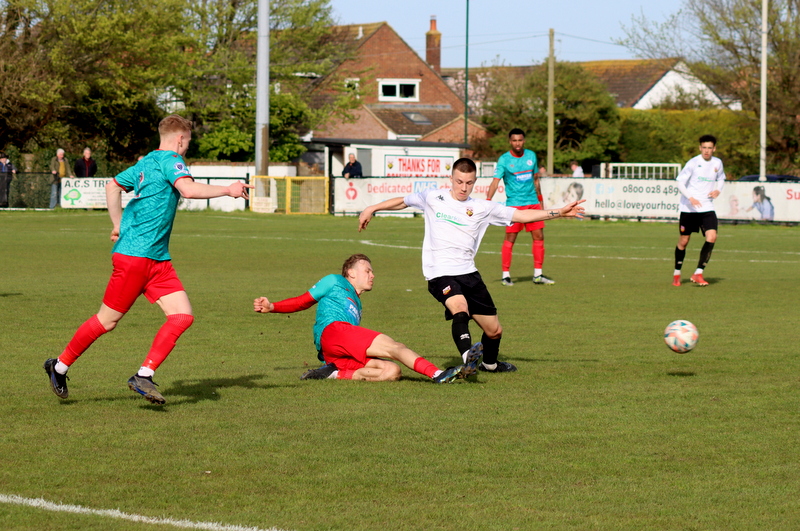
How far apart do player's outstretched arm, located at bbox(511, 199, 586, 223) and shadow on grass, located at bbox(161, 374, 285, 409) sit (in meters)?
2.29

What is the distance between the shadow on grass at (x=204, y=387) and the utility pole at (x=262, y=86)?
98.7 feet

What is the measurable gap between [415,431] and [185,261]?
13.6 metres

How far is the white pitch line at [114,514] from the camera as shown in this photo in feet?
14.6

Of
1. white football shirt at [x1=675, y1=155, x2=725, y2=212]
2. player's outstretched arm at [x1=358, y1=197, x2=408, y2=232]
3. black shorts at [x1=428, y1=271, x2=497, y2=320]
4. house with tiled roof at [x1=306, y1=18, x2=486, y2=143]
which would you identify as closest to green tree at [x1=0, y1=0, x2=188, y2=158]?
house with tiled roof at [x1=306, y1=18, x2=486, y2=143]

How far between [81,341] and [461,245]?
3.07 metres

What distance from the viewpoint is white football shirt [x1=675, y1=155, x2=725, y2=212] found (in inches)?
622

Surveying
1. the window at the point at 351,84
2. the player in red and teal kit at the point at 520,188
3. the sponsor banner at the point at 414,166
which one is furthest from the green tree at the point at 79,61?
the player in red and teal kit at the point at 520,188

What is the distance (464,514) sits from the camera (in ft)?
15.4

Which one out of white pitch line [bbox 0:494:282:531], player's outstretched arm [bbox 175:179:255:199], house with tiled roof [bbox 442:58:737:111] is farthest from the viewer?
house with tiled roof [bbox 442:58:737:111]

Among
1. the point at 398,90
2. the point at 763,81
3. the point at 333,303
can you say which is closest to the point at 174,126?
the point at 333,303

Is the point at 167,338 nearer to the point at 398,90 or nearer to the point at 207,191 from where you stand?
the point at 207,191

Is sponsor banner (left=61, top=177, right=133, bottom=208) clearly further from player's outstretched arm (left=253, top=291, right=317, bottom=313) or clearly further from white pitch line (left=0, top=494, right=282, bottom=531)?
white pitch line (left=0, top=494, right=282, bottom=531)

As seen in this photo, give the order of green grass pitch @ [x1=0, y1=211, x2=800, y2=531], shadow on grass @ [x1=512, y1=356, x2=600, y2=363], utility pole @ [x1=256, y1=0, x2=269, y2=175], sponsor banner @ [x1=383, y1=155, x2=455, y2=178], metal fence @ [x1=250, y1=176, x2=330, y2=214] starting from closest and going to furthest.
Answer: green grass pitch @ [x1=0, y1=211, x2=800, y2=531] < shadow on grass @ [x1=512, y1=356, x2=600, y2=363] < utility pole @ [x1=256, y1=0, x2=269, y2=175] < metal fence @ [x1=250, y1=176, x2=330, y2=214] < sponsor banner @ [x1=383, y1=155, x2=455, y2=178]

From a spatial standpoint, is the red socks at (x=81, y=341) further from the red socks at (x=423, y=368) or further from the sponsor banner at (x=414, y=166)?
the sponsor banner at (x=414, y=166)
